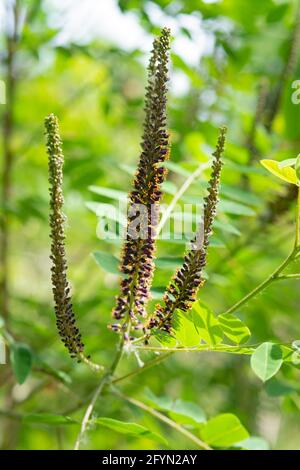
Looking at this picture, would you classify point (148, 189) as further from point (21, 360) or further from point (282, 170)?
point (21, 360)

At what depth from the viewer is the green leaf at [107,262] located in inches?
54.8

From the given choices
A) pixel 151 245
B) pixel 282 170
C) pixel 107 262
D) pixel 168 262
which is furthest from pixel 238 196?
pixel 151 245

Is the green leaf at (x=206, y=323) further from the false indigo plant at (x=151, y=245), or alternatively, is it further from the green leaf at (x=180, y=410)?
the green leaf at (x=180, y=410)

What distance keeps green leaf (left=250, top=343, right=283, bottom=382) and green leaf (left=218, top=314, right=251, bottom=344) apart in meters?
0.05

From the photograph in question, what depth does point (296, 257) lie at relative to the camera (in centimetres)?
112

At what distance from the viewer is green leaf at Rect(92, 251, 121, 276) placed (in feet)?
4.57

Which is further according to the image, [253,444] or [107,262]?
[253,444]

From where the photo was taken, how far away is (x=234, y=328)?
1166 mm

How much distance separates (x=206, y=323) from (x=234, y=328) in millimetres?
50

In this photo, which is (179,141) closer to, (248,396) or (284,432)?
(248,396)

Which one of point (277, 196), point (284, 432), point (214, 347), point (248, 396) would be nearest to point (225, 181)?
point (277, 196)

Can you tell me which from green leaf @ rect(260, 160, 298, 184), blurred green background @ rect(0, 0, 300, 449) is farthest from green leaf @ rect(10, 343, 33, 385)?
green leaf @ rect(260, 160, 298, 184)

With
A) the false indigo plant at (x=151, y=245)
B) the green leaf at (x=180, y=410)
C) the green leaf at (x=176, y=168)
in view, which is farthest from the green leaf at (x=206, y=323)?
the green leaf at (x=176, y=168)

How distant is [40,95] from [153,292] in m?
2.04
